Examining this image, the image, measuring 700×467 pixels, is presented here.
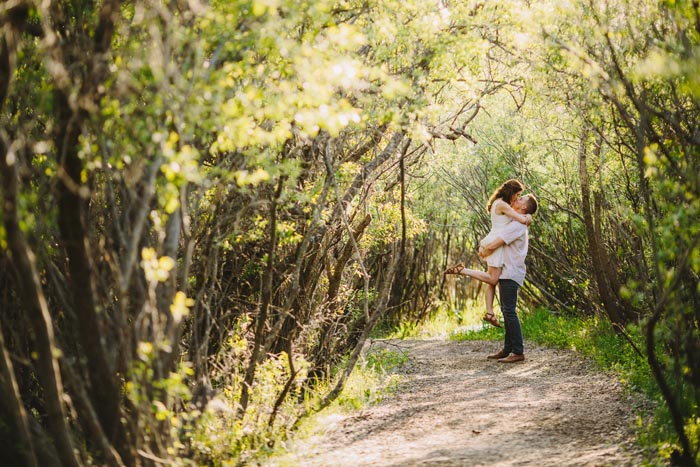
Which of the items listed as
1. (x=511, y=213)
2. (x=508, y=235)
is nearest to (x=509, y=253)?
(x=508, y=235)

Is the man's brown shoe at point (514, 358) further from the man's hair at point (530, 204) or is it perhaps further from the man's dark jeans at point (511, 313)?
the man's hair at point (530, 204)

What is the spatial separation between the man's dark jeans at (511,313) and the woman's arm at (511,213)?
2.13ft

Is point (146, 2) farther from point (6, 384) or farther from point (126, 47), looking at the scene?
point (6, 384)

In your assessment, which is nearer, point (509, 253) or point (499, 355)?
point (509, 253)

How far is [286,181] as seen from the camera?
4.94m

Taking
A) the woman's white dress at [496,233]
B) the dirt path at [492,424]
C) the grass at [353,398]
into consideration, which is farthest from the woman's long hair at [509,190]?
the grass at [353,398]

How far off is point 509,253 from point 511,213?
1.38ft

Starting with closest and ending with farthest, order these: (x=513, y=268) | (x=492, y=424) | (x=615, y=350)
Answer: (x=492, y=424) < (x=615, y=350) < (x=513, y=268)

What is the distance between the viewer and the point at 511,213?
7457 mm

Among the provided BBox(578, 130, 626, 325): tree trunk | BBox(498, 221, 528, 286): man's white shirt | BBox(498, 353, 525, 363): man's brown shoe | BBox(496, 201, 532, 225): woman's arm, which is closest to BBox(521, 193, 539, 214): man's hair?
BBox(496, 201, 532, 225): woman's arm

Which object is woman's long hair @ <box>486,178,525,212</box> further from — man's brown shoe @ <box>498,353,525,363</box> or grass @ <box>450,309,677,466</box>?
grass @ <box>450,309,677,466</box>

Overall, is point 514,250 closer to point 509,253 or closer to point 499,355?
point 509,253

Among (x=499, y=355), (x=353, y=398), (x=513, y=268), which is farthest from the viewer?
(x=499, y=355)

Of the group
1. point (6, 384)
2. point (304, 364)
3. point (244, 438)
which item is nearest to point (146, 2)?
point (6, 384)
